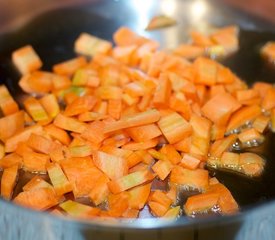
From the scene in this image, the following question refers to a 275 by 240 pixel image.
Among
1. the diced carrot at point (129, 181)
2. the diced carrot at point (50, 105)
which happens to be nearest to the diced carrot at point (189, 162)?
the diced carrot at point (129, 181)

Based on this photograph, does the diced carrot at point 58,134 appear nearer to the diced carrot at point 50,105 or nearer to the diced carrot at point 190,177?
the diced carrot at point 50,105

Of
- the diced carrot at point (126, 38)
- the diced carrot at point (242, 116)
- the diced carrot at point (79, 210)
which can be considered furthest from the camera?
the diced carrot at point (126, 38)

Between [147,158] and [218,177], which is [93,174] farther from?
[218,177]

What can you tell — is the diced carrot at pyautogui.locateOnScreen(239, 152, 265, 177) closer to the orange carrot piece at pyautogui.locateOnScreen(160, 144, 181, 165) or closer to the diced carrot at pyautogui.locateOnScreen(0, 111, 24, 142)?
the orange carrot piece at pyautogui.locateOnScreen(160, 144, 181, 165)

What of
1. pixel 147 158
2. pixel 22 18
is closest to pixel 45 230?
pixel 147 158

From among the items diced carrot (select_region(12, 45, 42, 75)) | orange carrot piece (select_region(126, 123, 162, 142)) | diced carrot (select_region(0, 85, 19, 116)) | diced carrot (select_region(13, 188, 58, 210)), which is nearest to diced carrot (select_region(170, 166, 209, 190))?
orange carrot piece (select_region(126, 123, 162, 142))
